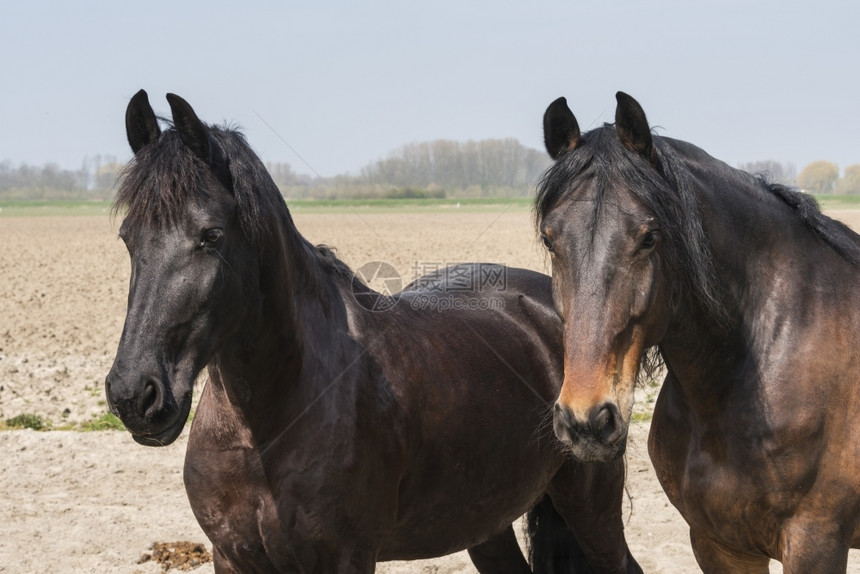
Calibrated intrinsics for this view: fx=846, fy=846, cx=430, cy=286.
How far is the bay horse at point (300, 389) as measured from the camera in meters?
2.71

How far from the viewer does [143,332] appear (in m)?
2.62

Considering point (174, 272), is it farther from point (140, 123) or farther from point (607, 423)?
point (607, 423)

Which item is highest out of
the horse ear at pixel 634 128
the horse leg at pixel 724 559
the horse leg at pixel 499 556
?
the horse ear at pixel 634 128

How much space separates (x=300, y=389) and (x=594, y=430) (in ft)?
3.92

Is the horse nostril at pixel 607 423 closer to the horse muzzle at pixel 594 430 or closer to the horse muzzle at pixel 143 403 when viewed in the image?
the horse muzzle at pixel 594 430

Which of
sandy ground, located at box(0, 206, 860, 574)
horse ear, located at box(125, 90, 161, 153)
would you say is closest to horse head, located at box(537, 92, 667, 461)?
sandy ground, located at box(0, 206, 860, 574)

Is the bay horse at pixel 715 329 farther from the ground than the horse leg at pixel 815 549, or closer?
farther from the ground

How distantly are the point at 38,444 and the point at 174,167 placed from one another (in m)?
4.88

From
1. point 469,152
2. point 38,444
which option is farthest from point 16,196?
point 38,444

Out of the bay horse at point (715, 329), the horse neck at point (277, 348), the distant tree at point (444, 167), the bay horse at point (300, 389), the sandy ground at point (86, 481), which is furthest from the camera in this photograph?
the distant tree at point (444, 167)

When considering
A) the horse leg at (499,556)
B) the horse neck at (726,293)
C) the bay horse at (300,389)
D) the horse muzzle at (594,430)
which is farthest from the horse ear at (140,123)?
the horse leg at (499,556)

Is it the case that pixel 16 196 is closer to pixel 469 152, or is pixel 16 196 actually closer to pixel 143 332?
pixel 469 152

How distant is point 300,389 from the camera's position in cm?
318

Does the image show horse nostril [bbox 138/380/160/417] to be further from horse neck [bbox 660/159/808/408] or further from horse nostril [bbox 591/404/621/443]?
horse neck [bbox 660/159/808/408]
